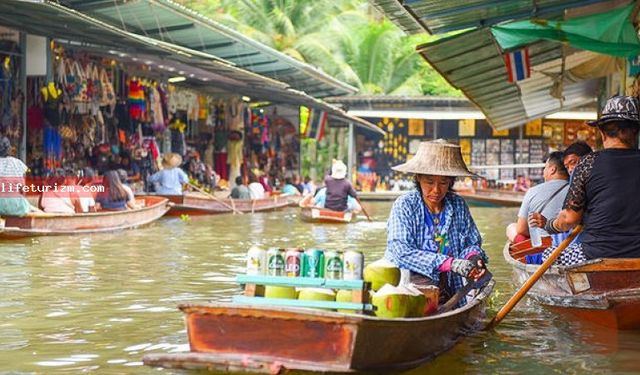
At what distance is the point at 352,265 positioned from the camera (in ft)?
18.5

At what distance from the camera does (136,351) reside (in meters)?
6.95

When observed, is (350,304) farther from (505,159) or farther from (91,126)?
(505,159)

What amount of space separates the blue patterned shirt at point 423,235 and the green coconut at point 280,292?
4.17 ft

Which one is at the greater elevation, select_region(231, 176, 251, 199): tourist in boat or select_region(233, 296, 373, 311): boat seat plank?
select_region(231, 176, 251, 199): tourist in boat

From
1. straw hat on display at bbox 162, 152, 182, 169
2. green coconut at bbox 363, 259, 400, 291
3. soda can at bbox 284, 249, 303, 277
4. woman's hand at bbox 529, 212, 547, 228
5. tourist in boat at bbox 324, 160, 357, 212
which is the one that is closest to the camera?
soda can at bbox 284, 249, 303, 277

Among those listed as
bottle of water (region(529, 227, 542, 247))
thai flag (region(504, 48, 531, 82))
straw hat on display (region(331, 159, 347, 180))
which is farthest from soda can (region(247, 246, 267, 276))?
straw hat on display (region(331, 159, 347, 180))

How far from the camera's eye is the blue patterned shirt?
685 centimetres

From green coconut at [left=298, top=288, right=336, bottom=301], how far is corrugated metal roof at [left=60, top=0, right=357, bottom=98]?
1054 cm

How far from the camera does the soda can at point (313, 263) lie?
18.8 ft

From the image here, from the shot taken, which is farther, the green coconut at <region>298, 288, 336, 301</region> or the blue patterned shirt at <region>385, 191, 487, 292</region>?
the blue patterned shirt at <region>385, 191, 487, 292</region>

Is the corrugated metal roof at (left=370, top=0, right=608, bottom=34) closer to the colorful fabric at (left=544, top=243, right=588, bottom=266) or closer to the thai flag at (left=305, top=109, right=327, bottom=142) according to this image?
the colorful fabric at (left=544, top=243, right=588, bottom=266)

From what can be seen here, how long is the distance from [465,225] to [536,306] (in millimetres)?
2251

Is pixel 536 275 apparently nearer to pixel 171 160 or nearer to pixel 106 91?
pixel 106 91

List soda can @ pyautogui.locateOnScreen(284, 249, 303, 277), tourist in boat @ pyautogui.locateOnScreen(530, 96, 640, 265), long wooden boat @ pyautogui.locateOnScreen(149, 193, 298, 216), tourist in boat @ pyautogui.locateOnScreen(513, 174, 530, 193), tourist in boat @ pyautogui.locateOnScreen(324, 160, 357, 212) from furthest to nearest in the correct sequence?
tourist in boat @ pyautogui.locateOnScreen(513, 174, 530, 193) < long wooden boat @ pyautogui.locateOnScreen(149, 193, 298, 216) < tourist in boat @ pyautogui.locateOnScreen(324, 160, 357, 212) < tourist in boat @ pyautogui.locateOnScreen(530, 96, 640, 265) < soda can @ pyautogui.locateOnScreen(284, 249, 303, 277)
